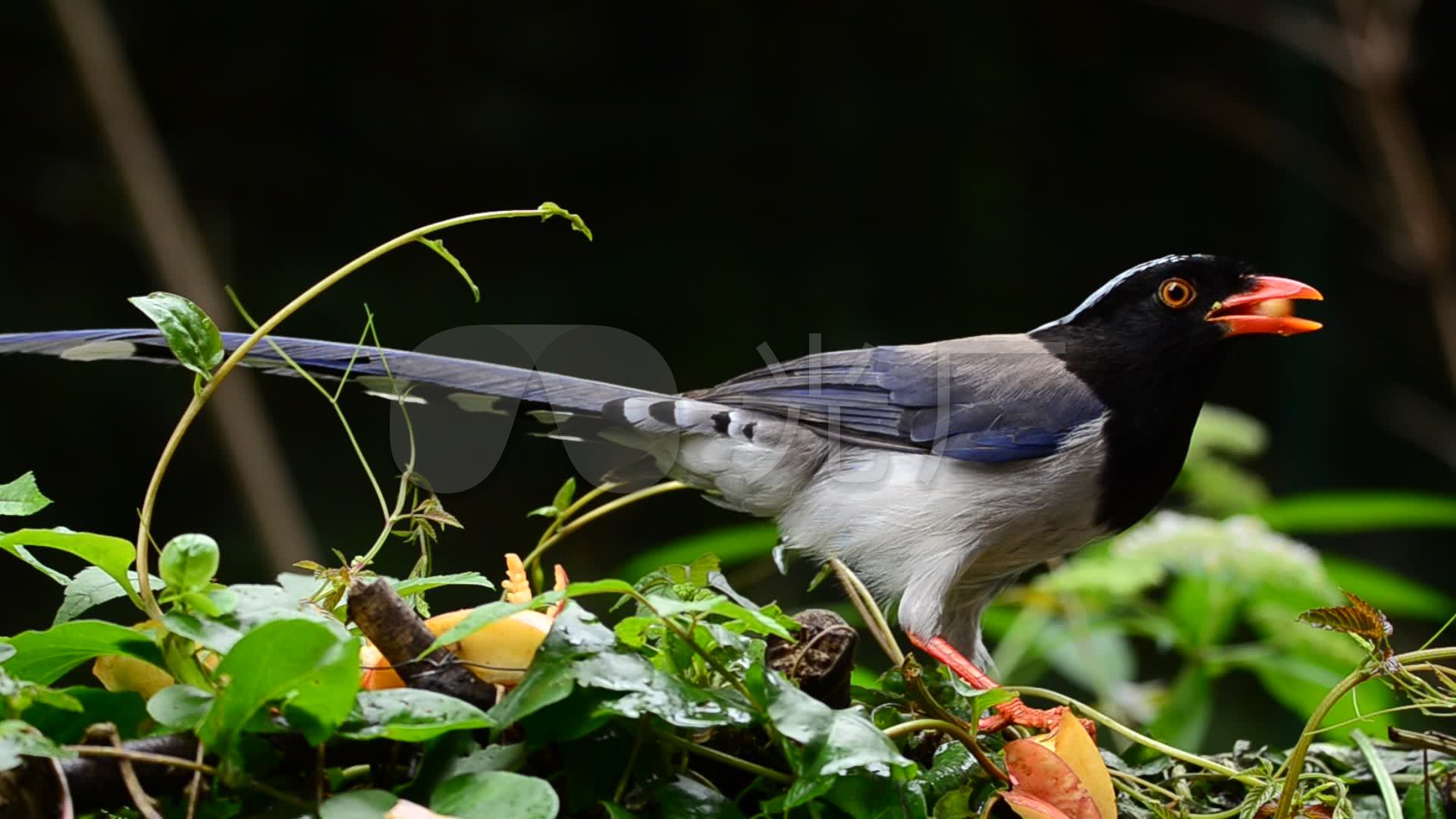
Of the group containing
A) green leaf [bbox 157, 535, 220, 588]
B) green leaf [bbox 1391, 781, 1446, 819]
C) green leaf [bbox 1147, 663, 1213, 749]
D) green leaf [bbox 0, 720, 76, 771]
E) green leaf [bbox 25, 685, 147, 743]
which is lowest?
green leaf [bbox 1147, 663, 1213, 749]

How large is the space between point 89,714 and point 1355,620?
3.07ft

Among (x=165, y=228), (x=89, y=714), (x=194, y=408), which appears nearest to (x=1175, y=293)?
(x=194, y=408)

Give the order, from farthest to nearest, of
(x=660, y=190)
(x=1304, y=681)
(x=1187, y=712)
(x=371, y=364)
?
(x=660, y=190)
(x=1304, y=681)
(x=1187, y=712)
(x=371, y=364)

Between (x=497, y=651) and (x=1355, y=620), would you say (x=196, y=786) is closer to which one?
(x=497, y=651)

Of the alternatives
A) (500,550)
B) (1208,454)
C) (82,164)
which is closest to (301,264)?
(82,164)

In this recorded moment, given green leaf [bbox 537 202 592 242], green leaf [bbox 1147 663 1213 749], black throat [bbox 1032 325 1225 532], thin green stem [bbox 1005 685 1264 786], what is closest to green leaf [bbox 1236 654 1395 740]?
green leaf [bbox 1147 663 1213 749]

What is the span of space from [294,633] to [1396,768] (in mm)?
1200

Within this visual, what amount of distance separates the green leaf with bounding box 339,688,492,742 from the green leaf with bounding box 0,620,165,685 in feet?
0.50

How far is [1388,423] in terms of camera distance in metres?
4.49

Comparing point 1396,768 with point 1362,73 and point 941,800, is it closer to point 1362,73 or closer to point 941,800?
point 941,800

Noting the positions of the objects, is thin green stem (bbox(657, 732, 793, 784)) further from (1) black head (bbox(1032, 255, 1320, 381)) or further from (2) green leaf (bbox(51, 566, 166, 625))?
(1) black head (bbox(1032, 255, 1320, 381))

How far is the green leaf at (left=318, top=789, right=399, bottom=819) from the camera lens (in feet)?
2.86

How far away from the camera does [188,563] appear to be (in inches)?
35.6

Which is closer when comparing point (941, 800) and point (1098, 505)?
point (941, 800)
